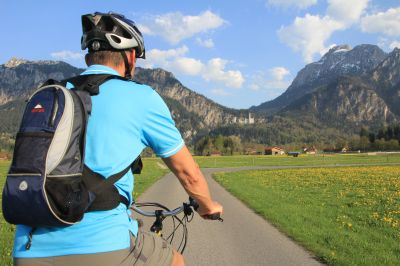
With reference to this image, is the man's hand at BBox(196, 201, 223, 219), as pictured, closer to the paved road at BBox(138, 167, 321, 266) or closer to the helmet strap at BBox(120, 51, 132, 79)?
the helmet strap at BBox(120, 51, 132, 79)

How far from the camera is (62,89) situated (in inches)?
94.3

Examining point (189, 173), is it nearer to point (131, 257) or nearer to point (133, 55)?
point (131, 257)

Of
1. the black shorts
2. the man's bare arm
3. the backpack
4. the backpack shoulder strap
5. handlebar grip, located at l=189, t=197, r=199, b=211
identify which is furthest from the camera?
handlebar grip, located at l=189, t=197, r=199, b=211

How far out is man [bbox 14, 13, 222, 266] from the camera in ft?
7.80

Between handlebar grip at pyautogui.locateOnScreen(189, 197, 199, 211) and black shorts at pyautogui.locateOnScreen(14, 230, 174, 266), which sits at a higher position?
handlebar grip at pyautogui.locateOnScreen(189, 197, 199, 211)

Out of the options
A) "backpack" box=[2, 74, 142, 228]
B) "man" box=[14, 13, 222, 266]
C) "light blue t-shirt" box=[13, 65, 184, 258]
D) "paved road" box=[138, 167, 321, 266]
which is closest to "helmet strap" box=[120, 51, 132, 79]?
"man" box=[14, 13, 222, 266]

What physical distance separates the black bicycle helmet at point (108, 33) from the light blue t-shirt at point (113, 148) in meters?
0.21

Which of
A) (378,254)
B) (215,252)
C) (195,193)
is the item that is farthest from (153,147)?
(378,254)

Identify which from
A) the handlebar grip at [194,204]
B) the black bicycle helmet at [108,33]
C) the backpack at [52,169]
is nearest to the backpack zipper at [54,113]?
the backpack at [52,169]

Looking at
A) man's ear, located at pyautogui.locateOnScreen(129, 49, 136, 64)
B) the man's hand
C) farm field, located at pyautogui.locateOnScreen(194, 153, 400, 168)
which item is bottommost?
farm field, located at pyautogui.locateOnScreen(194, 153, 400, 168)

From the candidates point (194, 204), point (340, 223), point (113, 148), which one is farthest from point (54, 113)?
point (340, 223)

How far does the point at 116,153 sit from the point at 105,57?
2.20ft

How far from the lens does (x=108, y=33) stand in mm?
2768

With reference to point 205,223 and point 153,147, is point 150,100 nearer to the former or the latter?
point 153,147
